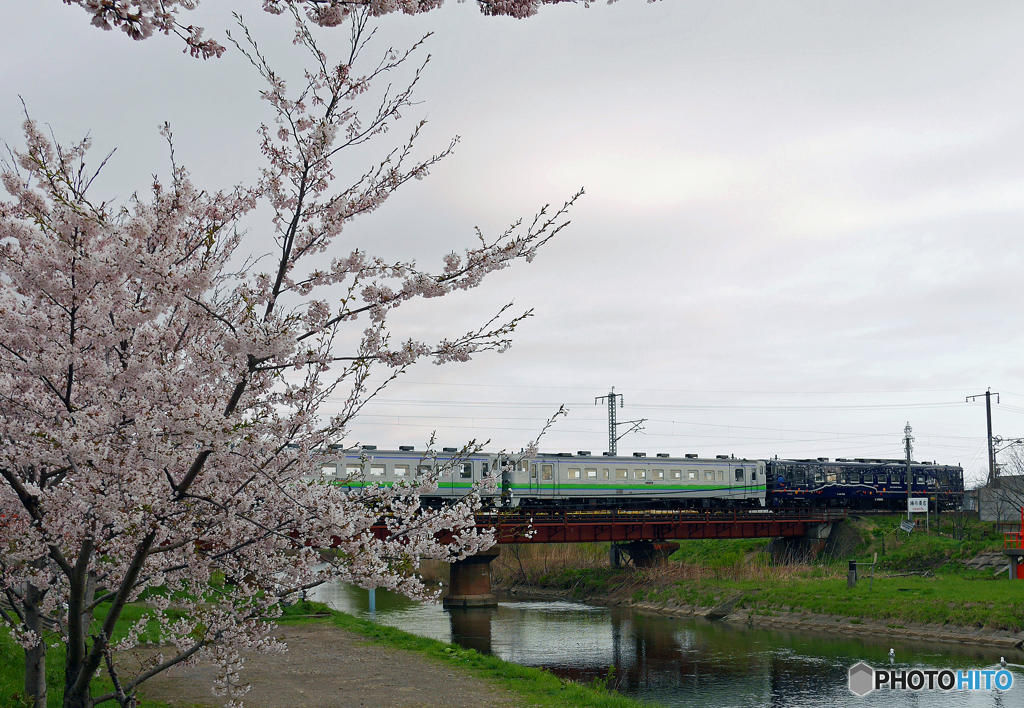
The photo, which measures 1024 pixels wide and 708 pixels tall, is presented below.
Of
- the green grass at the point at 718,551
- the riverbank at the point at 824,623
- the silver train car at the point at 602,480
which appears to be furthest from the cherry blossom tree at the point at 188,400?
the green grass at the point at 718,551

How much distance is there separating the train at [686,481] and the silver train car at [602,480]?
54mm

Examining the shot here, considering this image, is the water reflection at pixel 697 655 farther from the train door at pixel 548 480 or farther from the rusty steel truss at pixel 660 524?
the train door at pixel 548 480

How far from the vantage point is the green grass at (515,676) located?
54.2ft

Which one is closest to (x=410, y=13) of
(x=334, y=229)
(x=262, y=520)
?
(x=334, y=229)

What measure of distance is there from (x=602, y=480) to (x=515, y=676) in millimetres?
27562

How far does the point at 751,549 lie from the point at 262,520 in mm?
48193

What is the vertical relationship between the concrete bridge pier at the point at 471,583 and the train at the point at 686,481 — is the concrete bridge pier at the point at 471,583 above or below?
below

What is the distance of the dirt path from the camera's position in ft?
52.7

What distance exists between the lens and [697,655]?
25.4 meters

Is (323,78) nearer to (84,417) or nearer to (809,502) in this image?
(84,417)

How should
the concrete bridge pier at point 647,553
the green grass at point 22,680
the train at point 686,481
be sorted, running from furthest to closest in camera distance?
the concrete bridge pier at point 647,553, the train at point 686,481, the green grass at point 22,680

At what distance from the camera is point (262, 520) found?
7.37 meters

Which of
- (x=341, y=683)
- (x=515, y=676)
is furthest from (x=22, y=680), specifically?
(x=515, y=676)

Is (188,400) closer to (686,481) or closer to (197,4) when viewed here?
(197,4)
